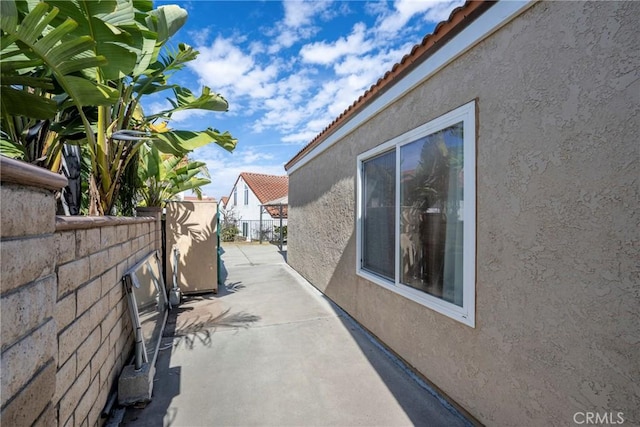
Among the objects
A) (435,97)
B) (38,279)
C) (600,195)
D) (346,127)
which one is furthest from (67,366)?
(346,127)

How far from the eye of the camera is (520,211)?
267 cm

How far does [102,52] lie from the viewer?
2.71 m

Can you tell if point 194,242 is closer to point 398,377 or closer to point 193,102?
point 193,102

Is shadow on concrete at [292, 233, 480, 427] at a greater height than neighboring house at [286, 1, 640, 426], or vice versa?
neighboring house at [286, 1, 640, 426]

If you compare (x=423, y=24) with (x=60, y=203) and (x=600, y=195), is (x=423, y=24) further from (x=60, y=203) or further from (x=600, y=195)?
(x=60, y=203)

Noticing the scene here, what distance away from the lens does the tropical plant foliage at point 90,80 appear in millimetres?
2244

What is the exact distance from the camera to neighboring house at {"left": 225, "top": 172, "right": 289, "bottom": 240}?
1037 inches

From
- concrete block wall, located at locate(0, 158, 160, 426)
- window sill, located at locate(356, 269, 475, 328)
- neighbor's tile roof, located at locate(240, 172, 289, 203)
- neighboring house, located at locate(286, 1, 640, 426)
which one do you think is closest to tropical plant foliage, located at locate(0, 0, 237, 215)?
concrete block wall, located at locate(0, 158, 160, 426)

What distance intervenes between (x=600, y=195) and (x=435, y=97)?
7.32 ft

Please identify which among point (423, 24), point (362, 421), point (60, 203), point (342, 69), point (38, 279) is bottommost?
point (362, 421)

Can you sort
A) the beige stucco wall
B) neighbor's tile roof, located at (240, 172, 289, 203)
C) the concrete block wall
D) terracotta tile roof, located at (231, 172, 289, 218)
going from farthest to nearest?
neighbor's tile roof, located at (240, 172, 289, 203), terracotta tile roof, located at (231, 172, 289, 218), the beige stucco wall, the concrete block wall

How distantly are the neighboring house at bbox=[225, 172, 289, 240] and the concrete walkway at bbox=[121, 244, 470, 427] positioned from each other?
61.5ft

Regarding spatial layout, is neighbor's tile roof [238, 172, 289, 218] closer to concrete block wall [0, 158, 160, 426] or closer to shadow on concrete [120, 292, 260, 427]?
shadow on concrete [120, 292, 260, 427]

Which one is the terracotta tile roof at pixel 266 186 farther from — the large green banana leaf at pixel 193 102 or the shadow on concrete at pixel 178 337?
the large green banana leaf at pixel 193 102
